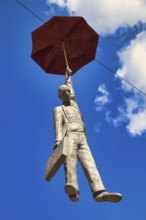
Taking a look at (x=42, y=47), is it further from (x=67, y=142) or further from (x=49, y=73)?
(x=67, y=142)

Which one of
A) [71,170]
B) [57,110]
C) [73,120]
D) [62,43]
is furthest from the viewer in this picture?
[62,43]

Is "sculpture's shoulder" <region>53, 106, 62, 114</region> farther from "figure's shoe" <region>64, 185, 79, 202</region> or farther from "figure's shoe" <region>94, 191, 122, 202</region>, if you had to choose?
"figure's shoe" <region>94, 191, 122, 202</region>

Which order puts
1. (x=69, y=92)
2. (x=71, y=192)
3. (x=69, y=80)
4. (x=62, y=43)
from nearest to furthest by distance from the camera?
(x=71, y=192) < (x=69, y=92) < (x=69, y=80) < (x=62, y=43)

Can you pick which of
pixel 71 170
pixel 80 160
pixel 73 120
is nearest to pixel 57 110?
pixel 73 120

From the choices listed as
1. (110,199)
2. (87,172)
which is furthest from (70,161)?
(110,199)

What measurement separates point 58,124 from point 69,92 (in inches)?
39.1

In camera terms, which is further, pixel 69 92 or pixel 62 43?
pixel 62 43

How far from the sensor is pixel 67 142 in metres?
6.96

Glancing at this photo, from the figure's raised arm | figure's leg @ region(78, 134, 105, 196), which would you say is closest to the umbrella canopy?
the figure's raised arm

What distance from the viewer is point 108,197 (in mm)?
6434

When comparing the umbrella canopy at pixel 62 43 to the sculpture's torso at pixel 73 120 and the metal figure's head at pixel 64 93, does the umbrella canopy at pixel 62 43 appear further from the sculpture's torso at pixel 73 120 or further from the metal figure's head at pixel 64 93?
the sculpture's torso at pixel 73 120

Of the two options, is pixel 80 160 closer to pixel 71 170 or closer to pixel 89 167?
pixel 89 167

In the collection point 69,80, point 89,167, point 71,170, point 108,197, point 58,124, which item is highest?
point 69,80

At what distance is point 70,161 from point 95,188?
1.91 ft
